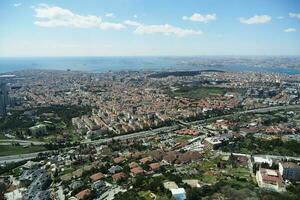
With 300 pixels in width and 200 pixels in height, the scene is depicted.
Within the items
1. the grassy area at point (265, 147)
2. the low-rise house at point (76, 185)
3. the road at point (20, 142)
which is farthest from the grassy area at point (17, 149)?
the grassy area at point (265, 147)

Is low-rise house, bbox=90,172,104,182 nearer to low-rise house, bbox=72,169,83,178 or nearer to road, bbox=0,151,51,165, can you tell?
low-rise house, bbox=72,169,83,178

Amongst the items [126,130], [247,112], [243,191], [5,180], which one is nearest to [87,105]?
[126,130]

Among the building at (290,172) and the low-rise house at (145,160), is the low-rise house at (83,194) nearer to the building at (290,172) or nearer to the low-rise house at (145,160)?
the low-rise house at (145,160)

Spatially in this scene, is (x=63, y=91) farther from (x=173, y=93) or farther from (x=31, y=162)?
(x=31, y=162)

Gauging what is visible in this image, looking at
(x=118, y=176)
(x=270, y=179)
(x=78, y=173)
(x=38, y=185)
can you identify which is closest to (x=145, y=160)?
(x=118, y=176)

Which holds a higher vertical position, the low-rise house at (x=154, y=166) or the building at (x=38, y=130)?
the low-rise house at (x=154, y=166)

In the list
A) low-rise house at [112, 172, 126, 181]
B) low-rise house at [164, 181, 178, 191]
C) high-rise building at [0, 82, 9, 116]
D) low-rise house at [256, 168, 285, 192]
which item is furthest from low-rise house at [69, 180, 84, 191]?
high-rise building at [0, 82, 9, 116]
